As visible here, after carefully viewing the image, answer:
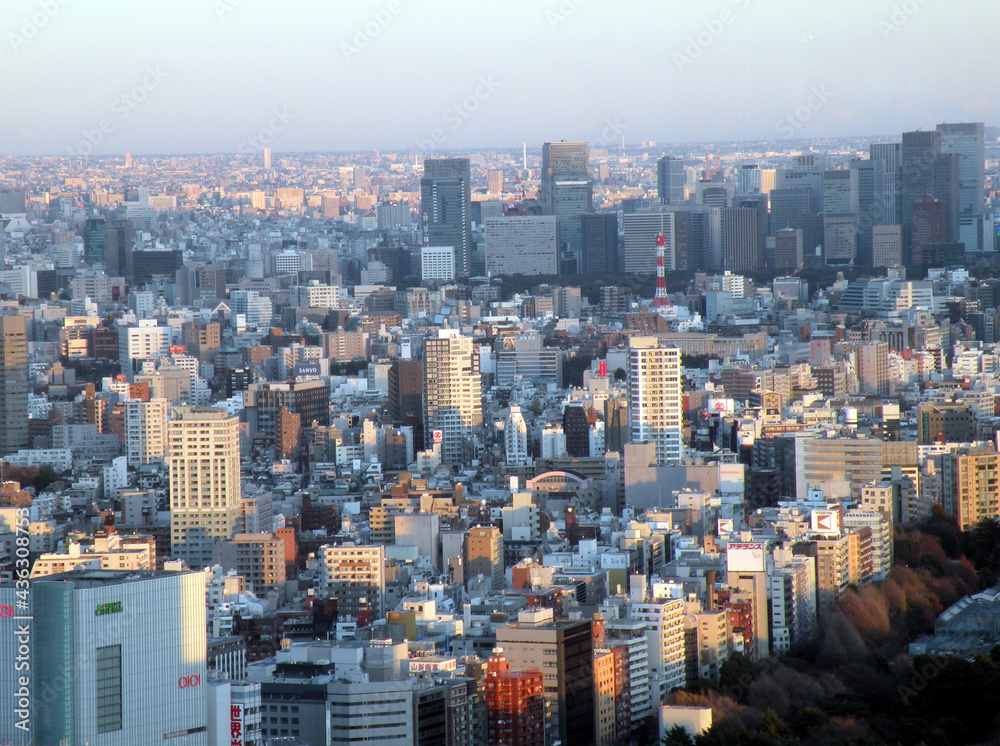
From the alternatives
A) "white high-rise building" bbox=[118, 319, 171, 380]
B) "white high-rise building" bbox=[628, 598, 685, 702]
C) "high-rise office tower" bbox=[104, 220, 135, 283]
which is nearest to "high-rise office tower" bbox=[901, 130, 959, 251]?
"high-rise office tower" bbox=[104, 220, 135, 283]

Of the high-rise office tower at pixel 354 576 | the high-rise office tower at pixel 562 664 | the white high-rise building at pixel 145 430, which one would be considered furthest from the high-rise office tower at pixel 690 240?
the high-rise office tower at pixel 562 664

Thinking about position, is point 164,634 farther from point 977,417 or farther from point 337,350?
point 337,350

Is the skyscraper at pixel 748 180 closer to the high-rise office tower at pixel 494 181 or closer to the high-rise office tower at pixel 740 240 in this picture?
the high-rise office tower at pixel 740 240

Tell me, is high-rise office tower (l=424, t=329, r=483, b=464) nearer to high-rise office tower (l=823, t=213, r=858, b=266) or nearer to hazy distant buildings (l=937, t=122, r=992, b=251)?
high-rise office tower (l=823, t=213, r=858, b=266)

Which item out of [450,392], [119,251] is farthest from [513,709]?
[119,251]

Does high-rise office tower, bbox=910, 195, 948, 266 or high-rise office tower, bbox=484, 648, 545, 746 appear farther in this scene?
high-rise office tower, bbox=910, 195, 948, 266

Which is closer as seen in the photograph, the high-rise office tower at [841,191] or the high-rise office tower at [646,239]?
the high-rise office tower at [646,239]

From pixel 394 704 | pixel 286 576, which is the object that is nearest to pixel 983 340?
pixel 286 576
